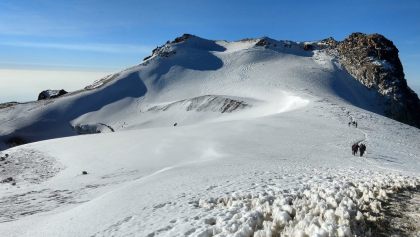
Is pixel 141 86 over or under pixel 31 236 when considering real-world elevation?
over

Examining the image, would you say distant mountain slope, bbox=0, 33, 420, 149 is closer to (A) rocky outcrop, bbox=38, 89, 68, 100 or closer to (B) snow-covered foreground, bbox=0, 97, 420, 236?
(A) rocky outcrop, bbox=38, 89, 68, 100

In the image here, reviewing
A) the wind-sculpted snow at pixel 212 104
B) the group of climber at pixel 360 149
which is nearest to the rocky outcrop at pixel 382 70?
the wind-sculpted snow at pixel 212 104

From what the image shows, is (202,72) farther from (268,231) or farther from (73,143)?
(268,231)

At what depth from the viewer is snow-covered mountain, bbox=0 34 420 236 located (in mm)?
12922

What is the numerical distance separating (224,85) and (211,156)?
232ft

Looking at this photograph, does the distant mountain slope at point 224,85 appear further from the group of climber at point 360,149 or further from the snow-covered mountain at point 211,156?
the group of climber at point 360,149

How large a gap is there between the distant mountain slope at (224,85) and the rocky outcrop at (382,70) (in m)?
0.25

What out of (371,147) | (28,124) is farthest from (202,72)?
(371,147)

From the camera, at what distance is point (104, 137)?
158ft

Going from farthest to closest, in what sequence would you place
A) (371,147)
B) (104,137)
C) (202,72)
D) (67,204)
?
(202,72), (104,137), (371,147), (67,204)

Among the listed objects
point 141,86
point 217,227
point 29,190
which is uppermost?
point 141,86

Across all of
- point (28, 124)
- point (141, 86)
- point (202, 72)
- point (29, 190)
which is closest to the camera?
point (29, 190)

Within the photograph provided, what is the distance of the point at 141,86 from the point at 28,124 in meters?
28.0

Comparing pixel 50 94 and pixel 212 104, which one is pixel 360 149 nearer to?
pixel 212 104
